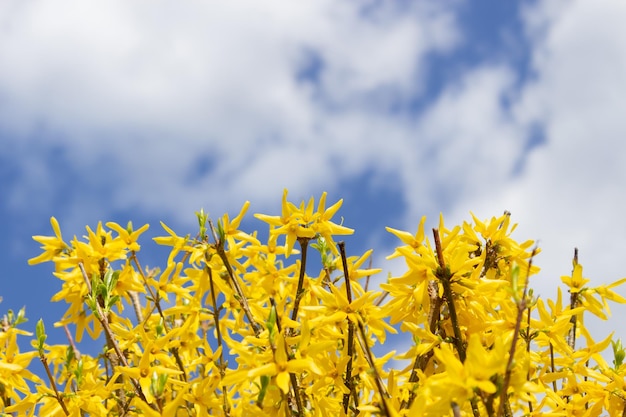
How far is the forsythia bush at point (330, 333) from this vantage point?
172cm

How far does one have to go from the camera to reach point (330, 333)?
227 cm

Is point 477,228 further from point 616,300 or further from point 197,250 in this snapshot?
point 197,250

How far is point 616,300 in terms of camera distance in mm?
2715

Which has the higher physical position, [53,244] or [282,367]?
[53,244]

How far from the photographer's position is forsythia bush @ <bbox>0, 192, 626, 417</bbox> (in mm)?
1717

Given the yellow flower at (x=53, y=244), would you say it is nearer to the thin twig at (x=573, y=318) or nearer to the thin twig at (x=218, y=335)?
the thin twig at (x=218, y=335)

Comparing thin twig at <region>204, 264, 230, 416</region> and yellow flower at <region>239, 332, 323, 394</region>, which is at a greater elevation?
thin twig at <region>204, 264, 230, 416</region>

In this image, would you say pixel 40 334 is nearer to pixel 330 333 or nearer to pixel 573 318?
pixel 330 333

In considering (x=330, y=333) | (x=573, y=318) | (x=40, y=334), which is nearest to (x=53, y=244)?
(x=40, y=334)

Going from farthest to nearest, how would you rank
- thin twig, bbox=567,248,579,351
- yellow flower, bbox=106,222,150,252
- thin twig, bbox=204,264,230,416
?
yellow flower, bbox=106,222,150,252 → thin twig, bbox=567,248,579,351 → thin twig, bbox=204,264,230,416

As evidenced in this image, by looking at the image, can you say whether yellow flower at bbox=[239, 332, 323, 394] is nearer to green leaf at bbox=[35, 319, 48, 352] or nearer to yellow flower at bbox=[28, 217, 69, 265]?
green leaf at bbox=[35, 319, 48, 352]

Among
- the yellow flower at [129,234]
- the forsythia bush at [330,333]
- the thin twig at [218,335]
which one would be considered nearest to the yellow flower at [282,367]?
the forsythia bush at [330,333]

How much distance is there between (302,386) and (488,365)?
1159 mm

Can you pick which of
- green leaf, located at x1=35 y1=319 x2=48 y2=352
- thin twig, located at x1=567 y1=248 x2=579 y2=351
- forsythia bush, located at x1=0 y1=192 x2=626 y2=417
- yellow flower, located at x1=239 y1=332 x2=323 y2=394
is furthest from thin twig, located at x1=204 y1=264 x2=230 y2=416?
thin twig, located at x1=567 y1=248 x2=579 y2=351
